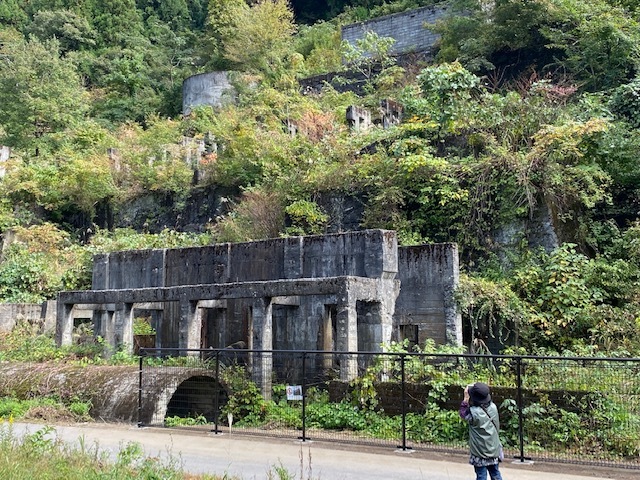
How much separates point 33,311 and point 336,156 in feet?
38.0

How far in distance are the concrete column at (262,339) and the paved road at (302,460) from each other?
8.22 ft

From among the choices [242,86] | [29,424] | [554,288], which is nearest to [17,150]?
[242,86]

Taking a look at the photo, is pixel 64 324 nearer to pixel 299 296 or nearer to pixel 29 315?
pixel 29 315

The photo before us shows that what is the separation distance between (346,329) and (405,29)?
95.5ft

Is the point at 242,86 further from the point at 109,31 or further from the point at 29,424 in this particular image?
the point at 29,424

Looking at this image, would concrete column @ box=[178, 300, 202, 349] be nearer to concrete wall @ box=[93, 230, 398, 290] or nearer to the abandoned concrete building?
the abandoned concrete building

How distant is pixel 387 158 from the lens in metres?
20.1

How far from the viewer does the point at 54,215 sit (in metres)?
30.8

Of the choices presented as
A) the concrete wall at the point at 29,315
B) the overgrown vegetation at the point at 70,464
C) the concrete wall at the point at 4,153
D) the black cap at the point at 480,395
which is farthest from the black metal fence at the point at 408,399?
the concrete wall at the point at 4,153

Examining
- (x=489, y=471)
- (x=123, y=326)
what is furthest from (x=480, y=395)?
(x=123, y=326)

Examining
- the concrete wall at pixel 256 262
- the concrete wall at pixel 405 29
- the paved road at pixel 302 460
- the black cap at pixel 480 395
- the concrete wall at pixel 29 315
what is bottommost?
the paved road at pixel 302 460

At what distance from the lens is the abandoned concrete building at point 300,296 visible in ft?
47.6

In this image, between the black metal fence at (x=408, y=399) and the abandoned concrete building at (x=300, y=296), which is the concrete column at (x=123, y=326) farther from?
the black metal fence at (x=408, y=399)

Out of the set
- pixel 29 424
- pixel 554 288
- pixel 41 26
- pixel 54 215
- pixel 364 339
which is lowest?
pixel 29 424
